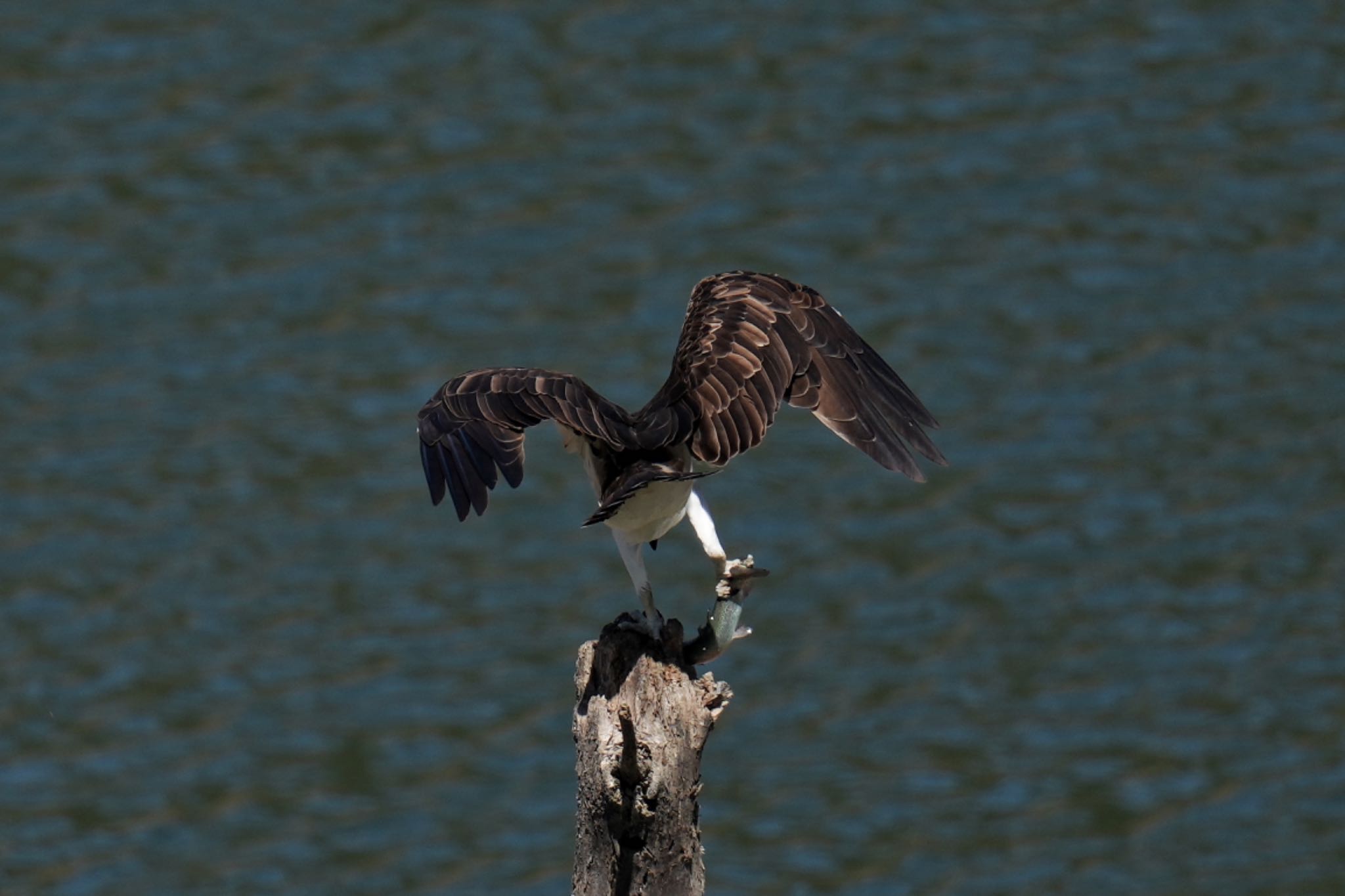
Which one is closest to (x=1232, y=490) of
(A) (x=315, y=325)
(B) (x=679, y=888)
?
(A) (x=315, y=325)

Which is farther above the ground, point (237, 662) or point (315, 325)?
point (315, 325)

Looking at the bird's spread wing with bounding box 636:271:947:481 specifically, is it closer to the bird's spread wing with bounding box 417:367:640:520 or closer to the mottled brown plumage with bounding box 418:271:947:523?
the mottled brown plumage with bounding box 418:271:947:523

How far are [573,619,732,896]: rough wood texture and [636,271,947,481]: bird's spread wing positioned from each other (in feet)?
2.82

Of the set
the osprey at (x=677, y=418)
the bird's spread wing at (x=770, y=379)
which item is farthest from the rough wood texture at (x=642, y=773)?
Answer: the bird's spread wing at (x=770, y=379)

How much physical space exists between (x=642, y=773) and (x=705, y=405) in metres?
1.51

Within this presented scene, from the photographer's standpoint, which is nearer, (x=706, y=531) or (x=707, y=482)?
(x=706, y=531)

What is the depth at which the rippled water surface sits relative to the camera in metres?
16.7

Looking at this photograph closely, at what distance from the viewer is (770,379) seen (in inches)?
378

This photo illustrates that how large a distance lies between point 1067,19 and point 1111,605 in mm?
7906

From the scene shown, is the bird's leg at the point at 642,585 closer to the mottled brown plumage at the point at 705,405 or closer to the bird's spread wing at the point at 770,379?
the mottled brown plumage at the point at 705,405

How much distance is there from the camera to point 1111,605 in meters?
18.3

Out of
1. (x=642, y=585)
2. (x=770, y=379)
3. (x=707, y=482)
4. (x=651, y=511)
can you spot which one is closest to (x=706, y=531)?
(x=651, y=511)

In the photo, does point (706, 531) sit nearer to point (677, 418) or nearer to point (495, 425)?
point (677, 418)

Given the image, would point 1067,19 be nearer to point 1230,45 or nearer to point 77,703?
point 1230,45
